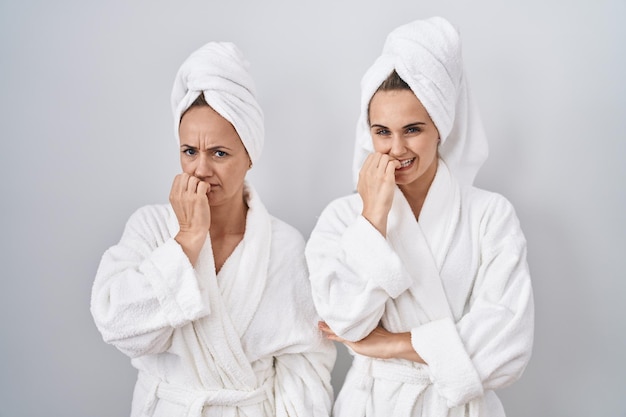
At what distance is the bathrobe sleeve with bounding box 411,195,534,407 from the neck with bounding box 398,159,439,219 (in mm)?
267

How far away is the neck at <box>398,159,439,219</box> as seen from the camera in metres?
1.80

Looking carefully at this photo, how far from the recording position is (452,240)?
1.74 metres

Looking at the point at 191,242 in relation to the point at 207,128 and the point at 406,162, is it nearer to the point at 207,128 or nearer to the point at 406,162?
the point at 207,128

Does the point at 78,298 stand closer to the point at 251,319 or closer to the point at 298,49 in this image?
the point at 251,319

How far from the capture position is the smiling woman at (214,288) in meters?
1.67

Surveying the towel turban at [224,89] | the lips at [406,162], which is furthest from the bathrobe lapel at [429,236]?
the towel turban at [224,89]

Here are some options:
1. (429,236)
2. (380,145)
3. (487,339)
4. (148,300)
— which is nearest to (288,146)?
(380,145)

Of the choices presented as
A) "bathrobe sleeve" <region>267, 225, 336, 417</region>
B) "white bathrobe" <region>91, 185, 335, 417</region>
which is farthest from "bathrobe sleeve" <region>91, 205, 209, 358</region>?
"bathrobe sleeve" <region>267, 225, 336, 417</region>

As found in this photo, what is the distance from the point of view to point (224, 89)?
70.3 inches

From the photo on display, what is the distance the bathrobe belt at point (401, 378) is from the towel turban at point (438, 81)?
21.6 inches

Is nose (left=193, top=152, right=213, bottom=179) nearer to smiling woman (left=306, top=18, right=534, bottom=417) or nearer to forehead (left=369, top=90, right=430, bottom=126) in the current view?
smiling woman (left=306, top=18, right=534, bottom=417)

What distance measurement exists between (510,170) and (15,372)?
69.0 inches

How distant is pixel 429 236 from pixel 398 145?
0.26 m

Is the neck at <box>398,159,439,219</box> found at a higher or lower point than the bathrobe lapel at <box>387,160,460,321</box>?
higher
